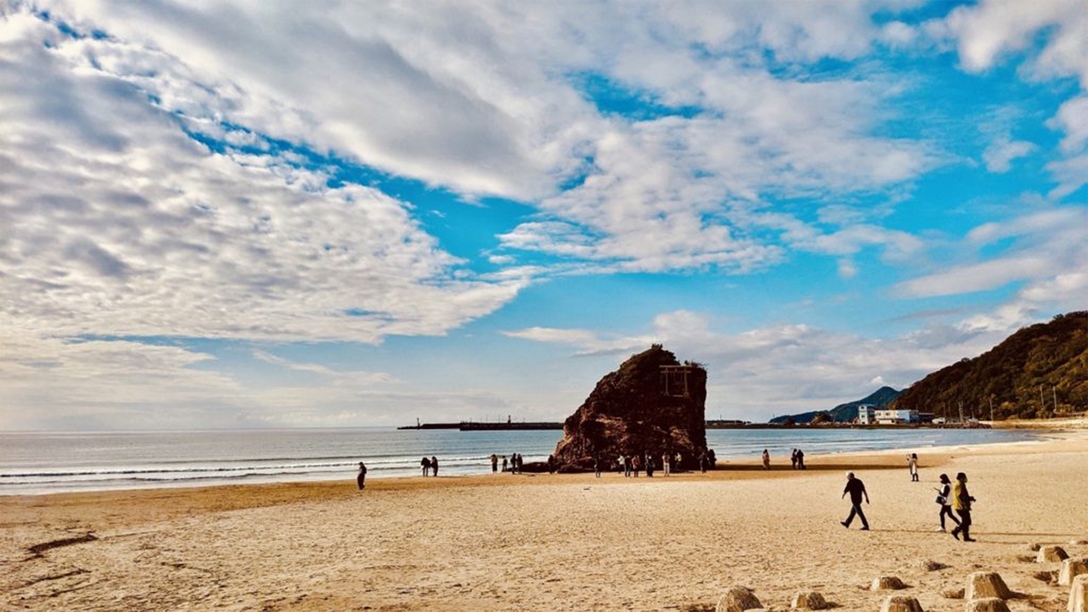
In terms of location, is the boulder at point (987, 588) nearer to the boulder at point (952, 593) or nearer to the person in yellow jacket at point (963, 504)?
the boulder at point (952, 593)

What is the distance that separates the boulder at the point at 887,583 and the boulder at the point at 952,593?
0.71 meters

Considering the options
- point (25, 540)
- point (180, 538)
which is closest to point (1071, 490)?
point (180, 538)

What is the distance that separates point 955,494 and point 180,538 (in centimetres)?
2146

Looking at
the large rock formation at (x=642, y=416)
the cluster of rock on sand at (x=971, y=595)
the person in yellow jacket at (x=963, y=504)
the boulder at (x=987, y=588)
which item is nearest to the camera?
the cluster of rock on sand at (x=971, y=595)

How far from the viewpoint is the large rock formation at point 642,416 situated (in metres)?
52.9

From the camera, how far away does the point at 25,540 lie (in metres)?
20.2

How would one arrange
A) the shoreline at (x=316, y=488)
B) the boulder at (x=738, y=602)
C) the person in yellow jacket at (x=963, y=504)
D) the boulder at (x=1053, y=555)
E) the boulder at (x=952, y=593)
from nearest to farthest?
the boulder at (x=738, y=602) < the boulder at (x=952, y=593) < the boulder at (x=1053, y=555) < the person in yellow jacket at (x=963, y=504) < the shoreline at (x=316, y=488)

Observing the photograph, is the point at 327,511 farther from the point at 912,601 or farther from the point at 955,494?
the point at 912,601

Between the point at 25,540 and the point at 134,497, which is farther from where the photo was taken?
the point at 134,497

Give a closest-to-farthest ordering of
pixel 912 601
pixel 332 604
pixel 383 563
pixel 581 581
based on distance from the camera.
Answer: pixel 912 601
pixel 332 604
pixel 581 581
pixel 383 563

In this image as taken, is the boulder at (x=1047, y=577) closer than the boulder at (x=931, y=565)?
Yes

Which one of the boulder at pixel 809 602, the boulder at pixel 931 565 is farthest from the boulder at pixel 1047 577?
the boulder at pixel 809 602

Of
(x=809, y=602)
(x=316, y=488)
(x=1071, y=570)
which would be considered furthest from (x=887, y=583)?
(x=316, y=488)

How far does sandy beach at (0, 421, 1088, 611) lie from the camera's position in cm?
1186
